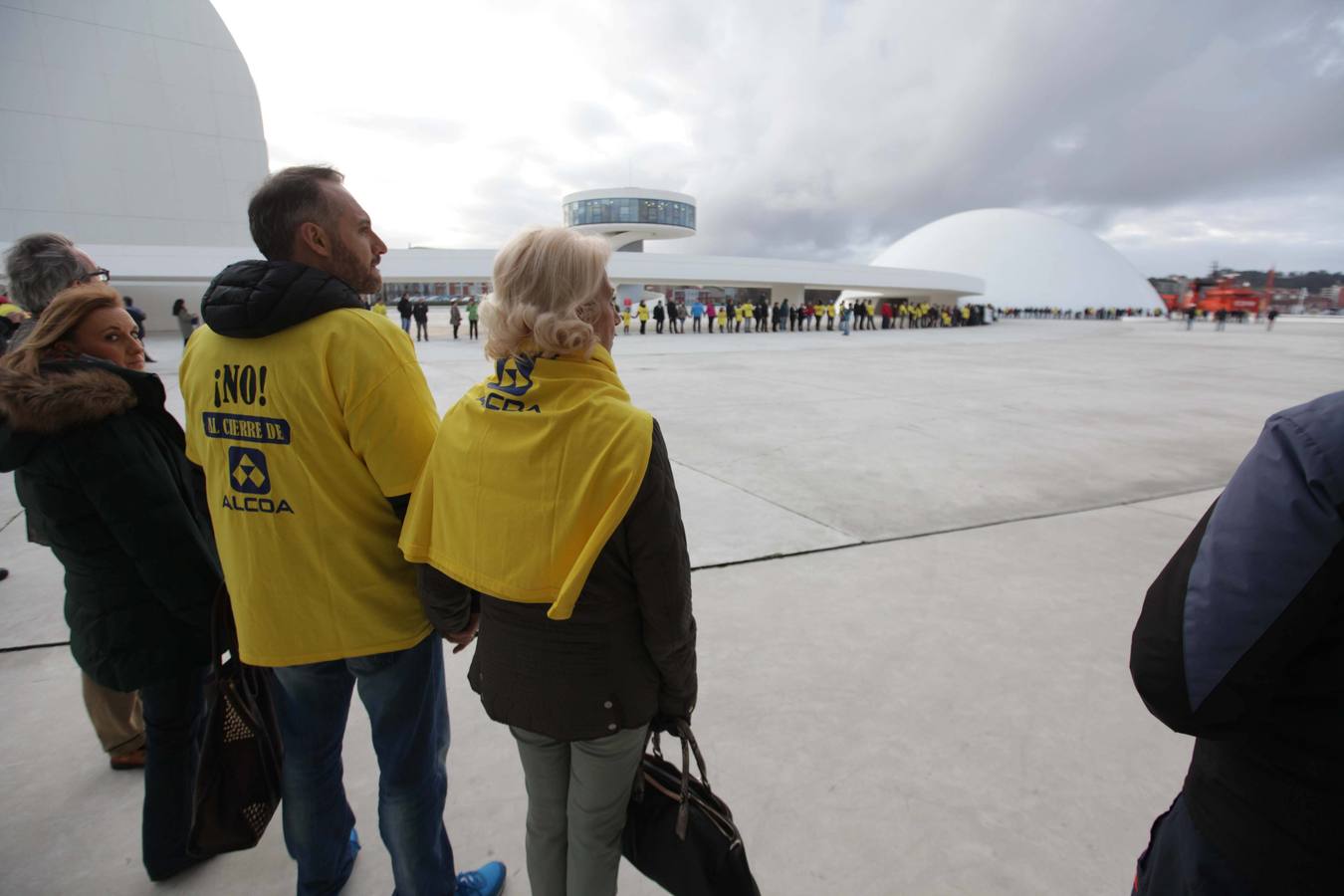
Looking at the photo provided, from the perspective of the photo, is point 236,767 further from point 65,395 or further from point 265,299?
point 265,299

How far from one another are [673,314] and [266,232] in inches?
1114

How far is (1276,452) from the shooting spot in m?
0.91

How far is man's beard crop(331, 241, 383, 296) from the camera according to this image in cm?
161

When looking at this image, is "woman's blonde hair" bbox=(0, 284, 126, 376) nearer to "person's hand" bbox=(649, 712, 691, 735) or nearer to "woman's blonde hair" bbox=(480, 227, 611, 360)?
"woman's blonde hair" bbox=(480, 227, 611, 360)

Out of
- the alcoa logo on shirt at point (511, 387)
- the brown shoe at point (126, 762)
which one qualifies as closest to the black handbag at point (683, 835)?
the alcoa logo on shirt at point (511, 387)

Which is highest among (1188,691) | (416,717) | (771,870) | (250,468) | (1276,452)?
(1276,452)

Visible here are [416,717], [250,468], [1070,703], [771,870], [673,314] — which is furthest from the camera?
[673,314]

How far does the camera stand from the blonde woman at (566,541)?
1.26 metres

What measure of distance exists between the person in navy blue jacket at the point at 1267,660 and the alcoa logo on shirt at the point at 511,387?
1168 mm

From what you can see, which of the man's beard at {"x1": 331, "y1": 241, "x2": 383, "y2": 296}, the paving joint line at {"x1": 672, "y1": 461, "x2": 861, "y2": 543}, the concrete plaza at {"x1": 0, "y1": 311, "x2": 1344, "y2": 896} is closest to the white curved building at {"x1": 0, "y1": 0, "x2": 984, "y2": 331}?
the paving joint line at {"x1": 672, "y1": 461, "x2": 861, "y2": 543}

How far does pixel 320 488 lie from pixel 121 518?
2.32ft

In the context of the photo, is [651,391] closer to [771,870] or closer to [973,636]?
[973,636]

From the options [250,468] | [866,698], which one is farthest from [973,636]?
[250,468]

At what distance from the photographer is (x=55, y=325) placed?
179 cm
